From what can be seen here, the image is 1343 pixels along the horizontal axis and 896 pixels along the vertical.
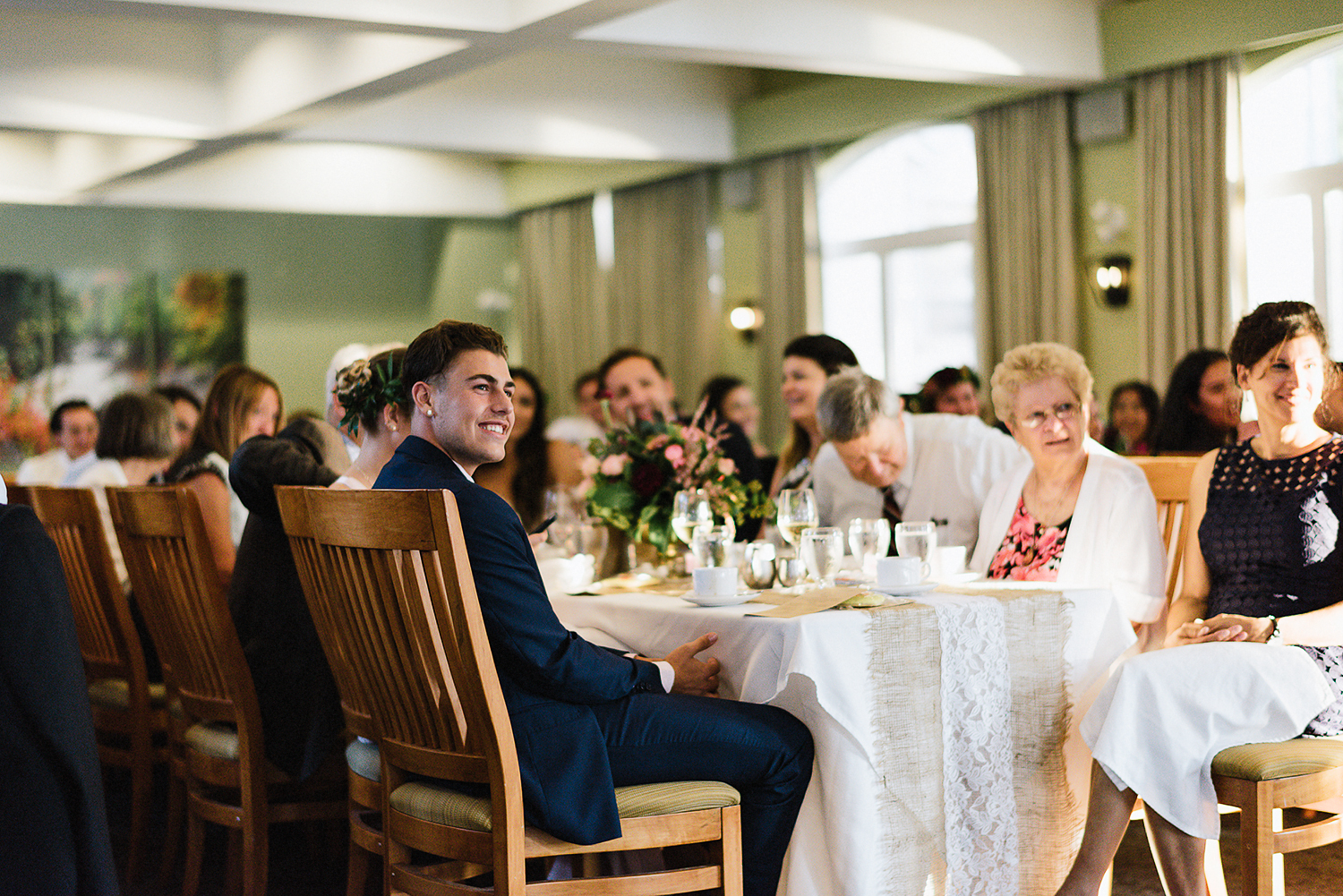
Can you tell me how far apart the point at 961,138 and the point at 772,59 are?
2409 millimetres

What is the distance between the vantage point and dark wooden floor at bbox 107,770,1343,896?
11.5ft

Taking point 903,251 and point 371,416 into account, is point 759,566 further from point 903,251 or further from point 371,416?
point 903,251

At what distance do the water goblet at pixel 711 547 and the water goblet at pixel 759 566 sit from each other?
0.21 feet

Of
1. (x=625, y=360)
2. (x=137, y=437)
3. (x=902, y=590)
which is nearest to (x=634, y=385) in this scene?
(x=625, y=360)

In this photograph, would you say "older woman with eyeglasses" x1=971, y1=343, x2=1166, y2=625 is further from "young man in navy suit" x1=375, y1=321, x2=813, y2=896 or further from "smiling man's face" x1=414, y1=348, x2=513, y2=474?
"smiling man's face" x1=414, y1=348, x2=513, y2=474

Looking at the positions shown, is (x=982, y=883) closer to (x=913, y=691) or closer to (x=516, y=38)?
(x=913, y=691)

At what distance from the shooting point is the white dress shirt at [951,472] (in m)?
3.97

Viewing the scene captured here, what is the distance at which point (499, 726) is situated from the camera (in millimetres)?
2338

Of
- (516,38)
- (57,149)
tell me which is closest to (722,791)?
(516,38)

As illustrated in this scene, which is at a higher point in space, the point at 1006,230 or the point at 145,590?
the point at 1006,230

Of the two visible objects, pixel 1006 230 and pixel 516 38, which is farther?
pixel 1006 230

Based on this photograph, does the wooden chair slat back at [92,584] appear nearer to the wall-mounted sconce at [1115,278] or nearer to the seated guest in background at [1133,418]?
the seated guest in background at [1133,418]

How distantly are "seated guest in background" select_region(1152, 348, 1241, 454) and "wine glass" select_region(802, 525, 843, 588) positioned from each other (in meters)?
3.64

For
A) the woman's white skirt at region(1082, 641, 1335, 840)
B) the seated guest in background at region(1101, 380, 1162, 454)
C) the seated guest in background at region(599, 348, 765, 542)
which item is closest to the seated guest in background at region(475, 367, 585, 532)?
the seated guest in background at region(599, 348, 765, 542)
